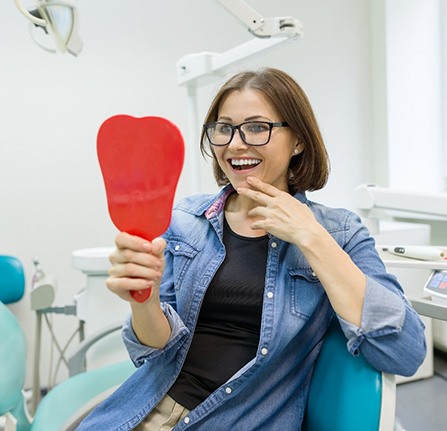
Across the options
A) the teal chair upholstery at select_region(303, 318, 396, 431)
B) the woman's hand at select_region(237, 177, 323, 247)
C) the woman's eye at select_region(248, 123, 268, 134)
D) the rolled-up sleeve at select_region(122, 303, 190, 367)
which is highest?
the woman's eye at select_region(248, 123, 268, 134)

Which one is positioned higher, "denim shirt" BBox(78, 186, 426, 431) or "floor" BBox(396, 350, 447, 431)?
"denim shirt" BBox(78, 186, 426, 431)

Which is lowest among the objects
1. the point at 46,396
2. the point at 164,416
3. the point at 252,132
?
the point at 46,396

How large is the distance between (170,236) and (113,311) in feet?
2.69

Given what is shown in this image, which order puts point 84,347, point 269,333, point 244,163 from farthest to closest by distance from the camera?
point 84,347
point 244,163
point 269,333

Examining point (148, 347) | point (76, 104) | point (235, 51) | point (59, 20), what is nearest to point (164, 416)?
point (148, 347)

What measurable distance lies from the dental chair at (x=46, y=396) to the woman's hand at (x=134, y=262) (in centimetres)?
61

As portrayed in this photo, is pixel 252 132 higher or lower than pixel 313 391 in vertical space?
higher

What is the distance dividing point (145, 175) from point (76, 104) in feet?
5.85

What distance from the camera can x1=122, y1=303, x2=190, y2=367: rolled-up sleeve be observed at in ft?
3.21

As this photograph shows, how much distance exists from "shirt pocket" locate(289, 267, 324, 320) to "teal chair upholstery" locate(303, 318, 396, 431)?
79 millimetres

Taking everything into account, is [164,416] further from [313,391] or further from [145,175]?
[145,175]

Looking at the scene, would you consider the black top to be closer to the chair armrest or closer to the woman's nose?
the woman's nose

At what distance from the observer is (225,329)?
1.06m

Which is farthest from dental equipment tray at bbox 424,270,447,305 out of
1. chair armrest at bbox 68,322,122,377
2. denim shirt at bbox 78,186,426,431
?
chair armrest at bbox 68,322,122,377
